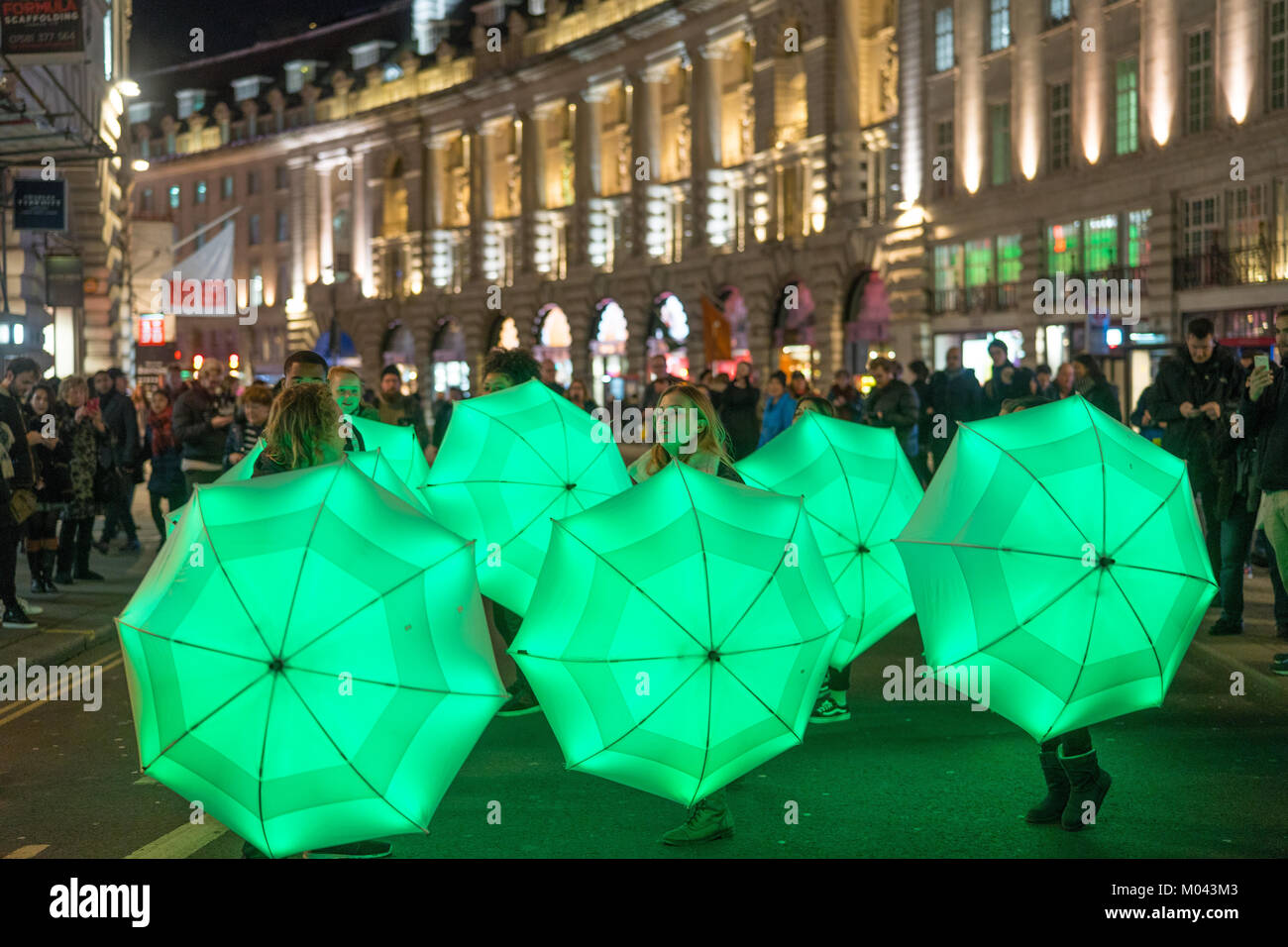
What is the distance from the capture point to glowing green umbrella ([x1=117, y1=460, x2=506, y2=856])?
5.56 metres

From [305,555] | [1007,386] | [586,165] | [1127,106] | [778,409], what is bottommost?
[305,555]

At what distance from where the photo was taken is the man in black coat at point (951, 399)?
20984 mm

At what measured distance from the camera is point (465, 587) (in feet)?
19.6

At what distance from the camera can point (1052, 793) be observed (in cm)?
716

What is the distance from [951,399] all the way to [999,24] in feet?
76.4

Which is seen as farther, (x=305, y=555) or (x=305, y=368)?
(x=305, y=368)

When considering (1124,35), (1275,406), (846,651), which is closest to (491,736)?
(846,651)

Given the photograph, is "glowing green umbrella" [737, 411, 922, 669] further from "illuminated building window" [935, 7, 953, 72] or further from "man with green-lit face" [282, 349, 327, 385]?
"illuminated building window" [935, 7, 953, 72]

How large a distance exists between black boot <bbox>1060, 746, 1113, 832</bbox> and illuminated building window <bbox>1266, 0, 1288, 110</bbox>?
26941 mm

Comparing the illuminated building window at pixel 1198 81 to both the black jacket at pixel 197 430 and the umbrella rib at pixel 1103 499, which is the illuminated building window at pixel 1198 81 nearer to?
the black jacket at pixel 197 430

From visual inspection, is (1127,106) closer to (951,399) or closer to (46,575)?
(951,399)

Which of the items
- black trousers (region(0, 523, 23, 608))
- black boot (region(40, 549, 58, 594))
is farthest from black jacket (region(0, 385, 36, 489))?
black boot (region(40, 549, 58, 594))

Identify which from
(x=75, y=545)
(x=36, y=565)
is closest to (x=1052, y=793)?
(x=36, y=565)

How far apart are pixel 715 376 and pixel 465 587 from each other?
621 inches
